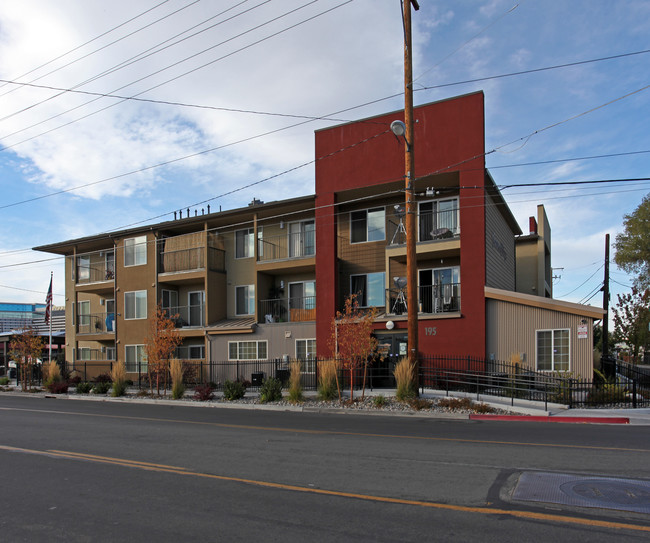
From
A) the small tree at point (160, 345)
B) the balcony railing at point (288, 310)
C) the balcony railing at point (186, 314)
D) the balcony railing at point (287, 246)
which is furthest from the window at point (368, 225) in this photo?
the balcony railing at point (186, 314)

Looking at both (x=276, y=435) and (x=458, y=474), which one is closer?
(x=458, y=474)

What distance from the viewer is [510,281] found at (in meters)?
26.9

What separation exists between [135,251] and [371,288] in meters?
14.9

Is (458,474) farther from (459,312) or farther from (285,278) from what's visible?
(285,278)

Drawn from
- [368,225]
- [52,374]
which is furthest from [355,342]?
[52,374]

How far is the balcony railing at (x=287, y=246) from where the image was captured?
26.5m

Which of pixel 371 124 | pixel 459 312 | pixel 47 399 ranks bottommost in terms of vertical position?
pixel 47 399

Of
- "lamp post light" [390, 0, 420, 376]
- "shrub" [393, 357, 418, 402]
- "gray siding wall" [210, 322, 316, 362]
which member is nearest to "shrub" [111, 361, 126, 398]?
"gray siding wall" [210, 322, 316, 362]

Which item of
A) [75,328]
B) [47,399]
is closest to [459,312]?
[47,399]

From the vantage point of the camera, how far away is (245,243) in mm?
29078

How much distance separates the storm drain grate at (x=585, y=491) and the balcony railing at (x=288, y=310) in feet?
61.4

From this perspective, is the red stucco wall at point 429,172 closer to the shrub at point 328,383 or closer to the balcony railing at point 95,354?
the shrub at point 328,383

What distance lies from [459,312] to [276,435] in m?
11.2

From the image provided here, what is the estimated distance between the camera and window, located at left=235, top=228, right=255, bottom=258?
1136 inches
